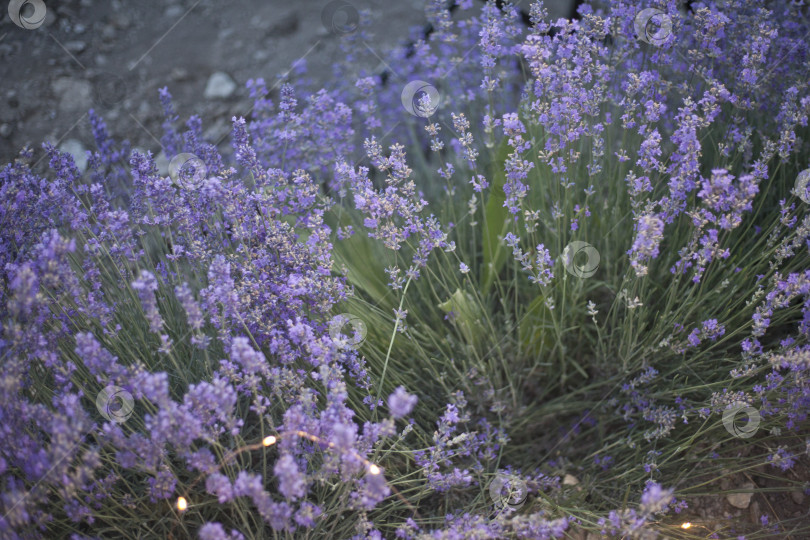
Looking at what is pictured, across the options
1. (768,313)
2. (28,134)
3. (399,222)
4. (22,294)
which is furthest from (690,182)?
(28,134)

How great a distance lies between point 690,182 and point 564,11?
7.95 ft

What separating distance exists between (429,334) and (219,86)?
7.55 ft

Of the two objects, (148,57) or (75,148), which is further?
(148,57)

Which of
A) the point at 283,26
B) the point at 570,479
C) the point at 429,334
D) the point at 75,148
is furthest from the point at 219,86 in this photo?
the point at 570,479

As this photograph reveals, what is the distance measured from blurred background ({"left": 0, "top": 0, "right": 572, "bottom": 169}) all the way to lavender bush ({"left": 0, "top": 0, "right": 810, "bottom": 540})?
1.24 m

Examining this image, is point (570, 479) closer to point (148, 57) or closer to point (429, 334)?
point (429, 334)

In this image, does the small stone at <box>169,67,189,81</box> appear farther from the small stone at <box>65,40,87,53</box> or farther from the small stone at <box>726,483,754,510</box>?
the small stone at <box>726,483,754,510</box>

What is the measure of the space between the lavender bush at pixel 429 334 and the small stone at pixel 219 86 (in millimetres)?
1358

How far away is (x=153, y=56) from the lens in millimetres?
3789

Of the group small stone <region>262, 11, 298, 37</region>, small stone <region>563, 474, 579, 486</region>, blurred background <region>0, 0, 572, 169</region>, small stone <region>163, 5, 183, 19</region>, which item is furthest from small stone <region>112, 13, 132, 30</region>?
small stone <region>563, 474, 579, 486</region>

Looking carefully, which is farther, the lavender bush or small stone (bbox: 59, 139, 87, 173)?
small stone (bbox: 59, 139, 87, 173)

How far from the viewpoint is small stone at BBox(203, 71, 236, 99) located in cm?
369

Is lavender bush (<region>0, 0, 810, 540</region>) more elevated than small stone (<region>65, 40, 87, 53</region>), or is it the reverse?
small stone (<region>65, 40, 87, 53</region>)

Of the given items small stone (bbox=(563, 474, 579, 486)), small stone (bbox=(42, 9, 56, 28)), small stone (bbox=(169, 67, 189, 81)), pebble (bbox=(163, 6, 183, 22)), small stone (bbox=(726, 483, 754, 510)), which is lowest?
small stone (bbox=(726, 483, 754, 510))
